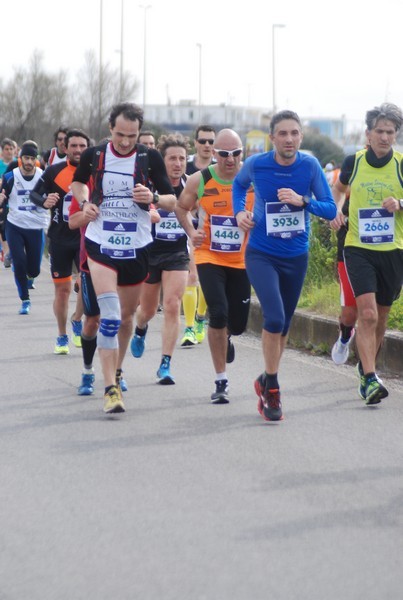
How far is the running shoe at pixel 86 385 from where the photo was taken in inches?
374

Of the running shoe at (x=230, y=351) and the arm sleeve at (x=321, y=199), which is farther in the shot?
the running shoe at (x=230, y=351)

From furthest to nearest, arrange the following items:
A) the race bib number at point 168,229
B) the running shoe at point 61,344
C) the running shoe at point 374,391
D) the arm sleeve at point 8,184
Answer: the arm sleeve at point 8,184, the running shoe at point 61,344, the race bib number at point 168,229, the running shoe at point 374,391

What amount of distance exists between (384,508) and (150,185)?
11.1ft

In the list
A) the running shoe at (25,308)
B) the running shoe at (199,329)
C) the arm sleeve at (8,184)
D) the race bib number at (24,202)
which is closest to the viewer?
the running shoe at (199,329)

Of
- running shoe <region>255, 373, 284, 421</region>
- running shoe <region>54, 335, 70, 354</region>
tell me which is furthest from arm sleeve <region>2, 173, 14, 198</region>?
running shoe <region>255, 373, 284, 421</region>

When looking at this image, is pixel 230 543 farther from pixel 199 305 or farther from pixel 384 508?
pixel 199 305

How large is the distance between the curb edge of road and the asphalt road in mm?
432

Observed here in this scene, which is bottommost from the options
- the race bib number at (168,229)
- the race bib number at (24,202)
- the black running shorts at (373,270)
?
the black running shorts at (373,270)

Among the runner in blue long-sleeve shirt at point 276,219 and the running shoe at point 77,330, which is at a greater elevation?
the runner in blue long-sleeve shirt at point 276,219

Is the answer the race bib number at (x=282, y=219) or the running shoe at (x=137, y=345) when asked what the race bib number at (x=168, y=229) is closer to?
the running shoe at (x=137, y=345)

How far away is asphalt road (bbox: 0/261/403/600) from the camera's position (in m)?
4.89

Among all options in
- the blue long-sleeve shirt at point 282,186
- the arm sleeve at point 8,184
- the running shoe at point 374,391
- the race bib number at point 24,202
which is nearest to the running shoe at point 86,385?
the blue long-sleeve shirt at point 282,186

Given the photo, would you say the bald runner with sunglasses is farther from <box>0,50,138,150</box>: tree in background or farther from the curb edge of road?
<box>0,50,138,150</box>: tree in background

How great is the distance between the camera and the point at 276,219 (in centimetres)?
858
